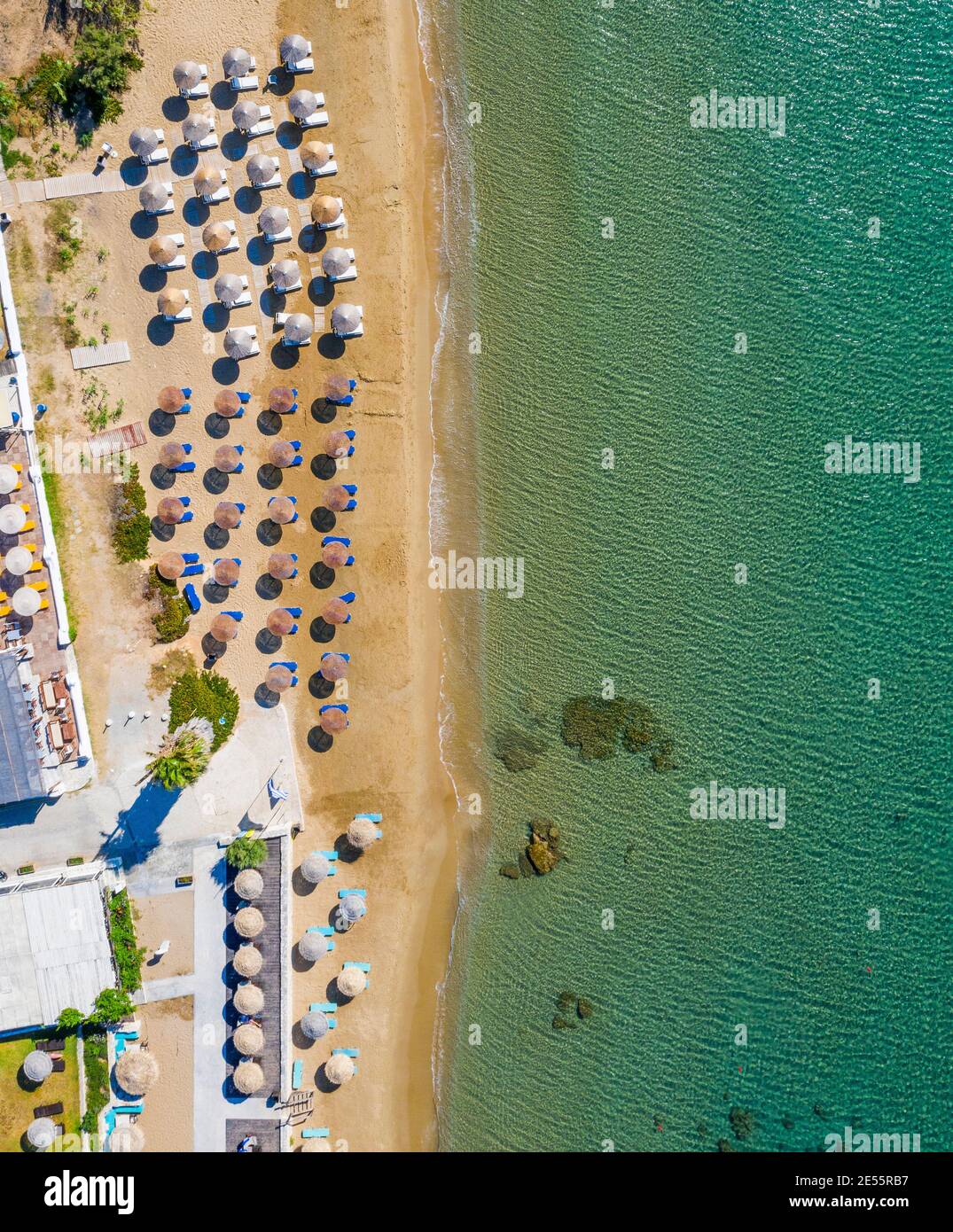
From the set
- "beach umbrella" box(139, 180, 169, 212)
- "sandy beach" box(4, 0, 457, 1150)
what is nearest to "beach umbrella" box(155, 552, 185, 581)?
"sandy beach" box(4, 0, 457, 1150)

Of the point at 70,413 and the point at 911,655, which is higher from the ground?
the point at 70,413

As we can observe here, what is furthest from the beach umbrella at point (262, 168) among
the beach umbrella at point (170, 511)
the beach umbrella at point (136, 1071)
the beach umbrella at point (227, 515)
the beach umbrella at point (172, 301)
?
the beach umbrella at point (136, 1071)

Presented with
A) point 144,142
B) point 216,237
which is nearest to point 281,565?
point 216,237

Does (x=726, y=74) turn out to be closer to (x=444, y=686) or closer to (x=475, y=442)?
(x=475, y=442)

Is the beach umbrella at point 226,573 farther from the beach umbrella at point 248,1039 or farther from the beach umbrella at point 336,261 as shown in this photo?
the beach umbrella at point 248,1039

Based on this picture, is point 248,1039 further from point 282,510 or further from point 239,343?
point 239,343
